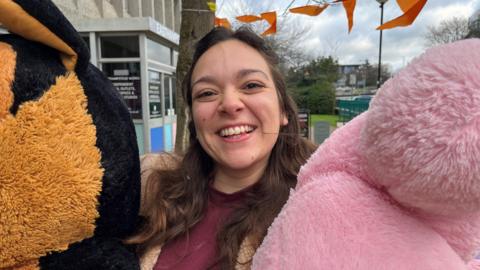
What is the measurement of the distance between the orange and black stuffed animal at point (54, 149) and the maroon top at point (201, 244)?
33 cm

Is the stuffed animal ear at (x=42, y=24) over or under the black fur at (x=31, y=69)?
over

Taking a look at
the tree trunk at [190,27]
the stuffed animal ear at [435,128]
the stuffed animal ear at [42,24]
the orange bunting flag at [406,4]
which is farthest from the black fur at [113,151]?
the tree trunk at [190,27]

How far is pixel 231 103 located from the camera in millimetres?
1515

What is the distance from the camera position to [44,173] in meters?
0.99

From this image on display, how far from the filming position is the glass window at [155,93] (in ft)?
27.4

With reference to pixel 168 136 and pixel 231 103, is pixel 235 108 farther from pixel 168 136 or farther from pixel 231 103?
pixel 168 136

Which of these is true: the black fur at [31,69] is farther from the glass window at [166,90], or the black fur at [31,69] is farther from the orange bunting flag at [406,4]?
the glass window at [166,90]

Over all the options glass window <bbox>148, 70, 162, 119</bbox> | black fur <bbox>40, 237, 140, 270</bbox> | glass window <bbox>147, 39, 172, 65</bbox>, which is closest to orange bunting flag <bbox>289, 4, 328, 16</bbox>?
black fur <bbox>40, 237, 140, 270</bbox>

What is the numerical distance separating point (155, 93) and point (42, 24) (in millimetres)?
7846

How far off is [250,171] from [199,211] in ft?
0.93

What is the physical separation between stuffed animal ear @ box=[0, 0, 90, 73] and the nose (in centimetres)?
61

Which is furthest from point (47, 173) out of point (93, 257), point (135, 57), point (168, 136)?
point (168, 136)

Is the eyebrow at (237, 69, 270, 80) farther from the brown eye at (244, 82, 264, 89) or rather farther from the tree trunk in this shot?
the tree trunk

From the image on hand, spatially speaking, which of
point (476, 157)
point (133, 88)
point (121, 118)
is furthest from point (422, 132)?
point (133, 88)
